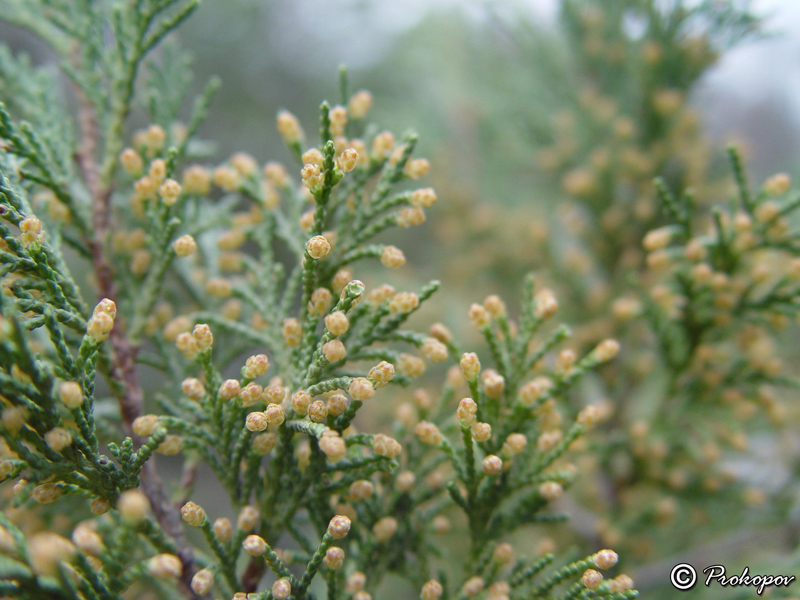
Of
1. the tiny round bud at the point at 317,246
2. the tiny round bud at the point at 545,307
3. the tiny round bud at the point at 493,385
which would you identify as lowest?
the tiny round bud at the point at 493,385

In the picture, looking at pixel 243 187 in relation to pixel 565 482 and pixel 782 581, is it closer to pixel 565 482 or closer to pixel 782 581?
pixel 565 482

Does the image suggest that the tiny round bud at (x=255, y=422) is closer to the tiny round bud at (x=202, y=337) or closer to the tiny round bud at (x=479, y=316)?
the tiny round bud at (x=202, y=337)

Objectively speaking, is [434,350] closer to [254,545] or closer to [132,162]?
[254,545]

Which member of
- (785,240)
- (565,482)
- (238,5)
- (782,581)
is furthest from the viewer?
(238,5)

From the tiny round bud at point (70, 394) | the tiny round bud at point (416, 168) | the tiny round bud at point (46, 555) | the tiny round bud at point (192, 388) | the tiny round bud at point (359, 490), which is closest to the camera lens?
the tiny round bud at point (46, 555)

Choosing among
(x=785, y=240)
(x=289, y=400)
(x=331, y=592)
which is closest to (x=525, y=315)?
(x=289, y=400)

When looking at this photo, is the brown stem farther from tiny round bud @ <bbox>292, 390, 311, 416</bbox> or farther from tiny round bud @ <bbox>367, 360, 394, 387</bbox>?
tiny round bud @ <bbox>367, 360, 394, 387</bbox>

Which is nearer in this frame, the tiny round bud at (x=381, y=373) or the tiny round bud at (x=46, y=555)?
the tiny round bud at (x=46, y=555)

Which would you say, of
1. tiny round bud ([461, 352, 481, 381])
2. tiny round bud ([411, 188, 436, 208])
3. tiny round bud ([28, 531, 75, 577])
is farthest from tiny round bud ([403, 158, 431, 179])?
tiny round bud ([28, 531, 75, 577])

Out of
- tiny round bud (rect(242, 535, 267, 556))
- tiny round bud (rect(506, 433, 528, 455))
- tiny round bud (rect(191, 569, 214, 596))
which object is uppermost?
tiny round bud (rect(506, 433, 528, 455))

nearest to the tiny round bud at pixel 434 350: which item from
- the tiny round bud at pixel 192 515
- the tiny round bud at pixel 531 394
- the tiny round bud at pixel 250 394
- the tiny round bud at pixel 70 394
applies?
the tiny round bud at pixel 531 394

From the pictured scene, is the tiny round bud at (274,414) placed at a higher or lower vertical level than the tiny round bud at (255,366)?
lower
